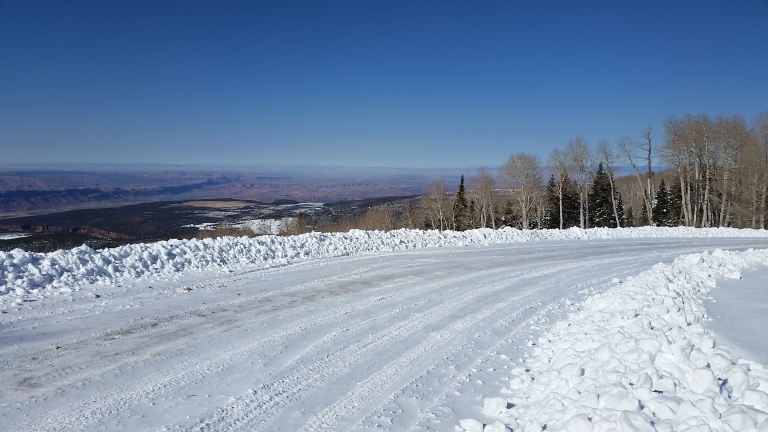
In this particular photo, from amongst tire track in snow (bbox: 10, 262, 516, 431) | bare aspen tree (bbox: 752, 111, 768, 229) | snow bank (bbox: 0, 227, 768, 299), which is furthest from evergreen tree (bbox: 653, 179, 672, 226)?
tire track in snow (bbox: 10, 262, 516, 431)

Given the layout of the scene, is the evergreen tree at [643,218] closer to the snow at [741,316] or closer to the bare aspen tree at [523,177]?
the bare aspen tree at [523,177]

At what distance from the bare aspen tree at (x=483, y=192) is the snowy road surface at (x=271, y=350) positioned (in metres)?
43.3

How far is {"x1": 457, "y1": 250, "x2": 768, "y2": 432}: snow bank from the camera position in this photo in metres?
3.58

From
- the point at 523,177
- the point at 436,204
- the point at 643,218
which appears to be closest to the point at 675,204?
the point at 643,218

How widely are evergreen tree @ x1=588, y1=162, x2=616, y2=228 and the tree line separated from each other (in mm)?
110

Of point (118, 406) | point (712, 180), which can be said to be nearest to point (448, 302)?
point (118, 406)

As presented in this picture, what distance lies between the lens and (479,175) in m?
54.2

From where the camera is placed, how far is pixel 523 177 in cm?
4584

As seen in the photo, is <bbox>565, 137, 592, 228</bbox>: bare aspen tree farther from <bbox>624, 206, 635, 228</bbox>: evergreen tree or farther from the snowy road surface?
the snowy road surface

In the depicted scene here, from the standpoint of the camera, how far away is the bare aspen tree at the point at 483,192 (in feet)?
175

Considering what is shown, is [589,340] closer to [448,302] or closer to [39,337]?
[448,302]

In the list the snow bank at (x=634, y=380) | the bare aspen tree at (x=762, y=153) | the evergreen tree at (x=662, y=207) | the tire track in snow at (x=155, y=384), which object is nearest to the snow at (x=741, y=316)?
the snow bank at (x=634, y=380)

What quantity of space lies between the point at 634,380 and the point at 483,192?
50.4 meters

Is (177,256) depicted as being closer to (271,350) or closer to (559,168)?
(271,350)
